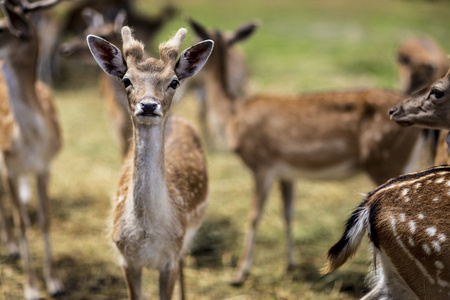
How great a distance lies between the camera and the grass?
4751 mm

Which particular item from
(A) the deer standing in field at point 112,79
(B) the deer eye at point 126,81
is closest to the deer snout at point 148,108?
(B) the deer eye at point 126,81

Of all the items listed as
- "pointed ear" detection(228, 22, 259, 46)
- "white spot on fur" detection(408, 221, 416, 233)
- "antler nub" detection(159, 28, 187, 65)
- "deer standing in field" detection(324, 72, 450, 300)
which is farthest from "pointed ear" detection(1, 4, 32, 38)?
"white spot on fur" detection(408, 221, 416, 233)

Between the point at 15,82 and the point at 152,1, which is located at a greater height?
→ the point at 15,82

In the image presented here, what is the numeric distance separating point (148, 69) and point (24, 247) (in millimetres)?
2095

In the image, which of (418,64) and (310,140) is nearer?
(310,140)

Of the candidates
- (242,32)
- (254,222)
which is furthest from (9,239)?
(242,32)

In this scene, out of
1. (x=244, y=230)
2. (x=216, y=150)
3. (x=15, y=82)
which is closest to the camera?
(x=15, y=82)

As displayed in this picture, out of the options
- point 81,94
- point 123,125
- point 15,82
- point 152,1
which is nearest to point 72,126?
point 81,94

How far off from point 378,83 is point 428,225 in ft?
24.1

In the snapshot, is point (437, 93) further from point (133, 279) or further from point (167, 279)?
point (133, 279)

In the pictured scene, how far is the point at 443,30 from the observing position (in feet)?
42.7

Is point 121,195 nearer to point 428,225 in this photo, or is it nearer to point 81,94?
point 428,225

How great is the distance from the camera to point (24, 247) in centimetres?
453

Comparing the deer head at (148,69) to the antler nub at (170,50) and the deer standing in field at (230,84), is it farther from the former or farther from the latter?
the deer standing in field at (230,84)
